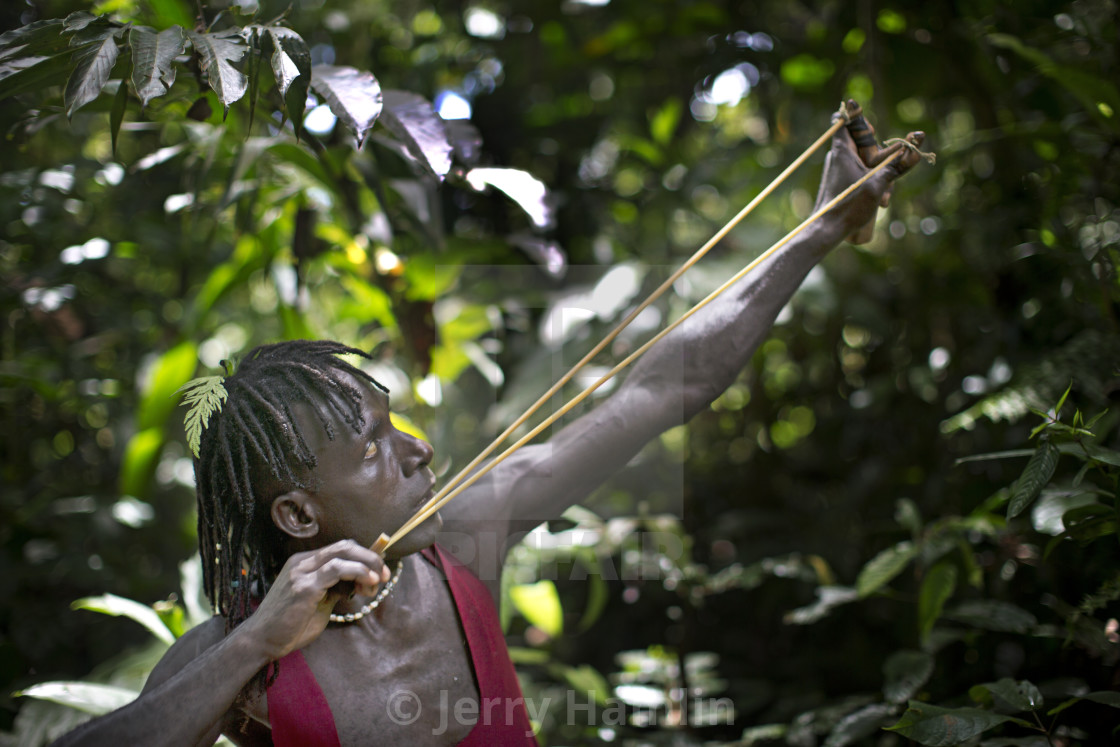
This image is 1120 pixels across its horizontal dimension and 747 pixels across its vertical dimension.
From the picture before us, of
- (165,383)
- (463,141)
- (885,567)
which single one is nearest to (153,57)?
(463,141)

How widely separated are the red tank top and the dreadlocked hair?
4cm

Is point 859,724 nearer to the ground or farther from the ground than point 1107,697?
nearer to the ground

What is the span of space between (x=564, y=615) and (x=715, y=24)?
66.0 inches

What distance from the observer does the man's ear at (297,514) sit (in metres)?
0.91

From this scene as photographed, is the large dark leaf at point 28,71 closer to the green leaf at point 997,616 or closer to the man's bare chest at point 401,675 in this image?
the man's bare chest at point 401,675

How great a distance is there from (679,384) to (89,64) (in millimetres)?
835

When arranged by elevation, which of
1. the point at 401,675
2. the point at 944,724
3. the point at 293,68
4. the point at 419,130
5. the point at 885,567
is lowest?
the point at 885,567

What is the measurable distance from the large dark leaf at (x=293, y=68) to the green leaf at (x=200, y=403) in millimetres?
322

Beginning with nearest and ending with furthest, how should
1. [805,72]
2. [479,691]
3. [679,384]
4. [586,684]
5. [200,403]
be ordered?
[200,403] → [479,691] → [679,384] → [586,684] → [805,72]

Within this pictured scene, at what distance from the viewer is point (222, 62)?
926 millimetres

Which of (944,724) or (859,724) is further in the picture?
(859,724)

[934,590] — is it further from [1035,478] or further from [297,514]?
[297,514]

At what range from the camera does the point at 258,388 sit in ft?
3.05

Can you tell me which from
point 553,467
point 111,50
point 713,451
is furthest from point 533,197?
point 713,451
